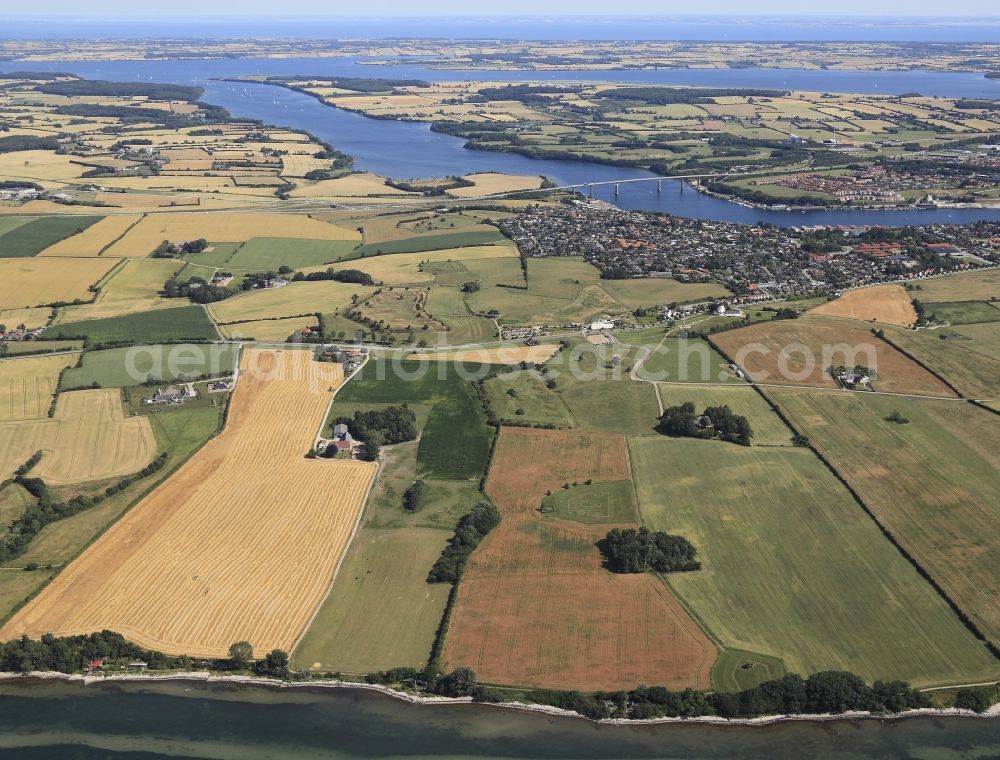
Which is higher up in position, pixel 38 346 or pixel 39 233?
pixel 39 233

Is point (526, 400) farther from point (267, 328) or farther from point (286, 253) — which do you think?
point (286, 253)

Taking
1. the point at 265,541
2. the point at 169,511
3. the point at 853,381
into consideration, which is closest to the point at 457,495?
the point at 265,541

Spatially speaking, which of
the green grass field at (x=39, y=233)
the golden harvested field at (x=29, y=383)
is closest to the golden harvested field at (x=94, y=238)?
A: the green grass field at (x=39, y=233)

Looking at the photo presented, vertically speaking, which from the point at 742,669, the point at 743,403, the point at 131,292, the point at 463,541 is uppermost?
the point at 131,292

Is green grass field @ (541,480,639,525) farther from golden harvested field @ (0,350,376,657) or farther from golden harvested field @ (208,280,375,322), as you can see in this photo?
golden harvested field @ (208,280,375,322)

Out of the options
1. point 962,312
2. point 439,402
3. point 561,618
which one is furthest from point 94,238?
point 962,312
